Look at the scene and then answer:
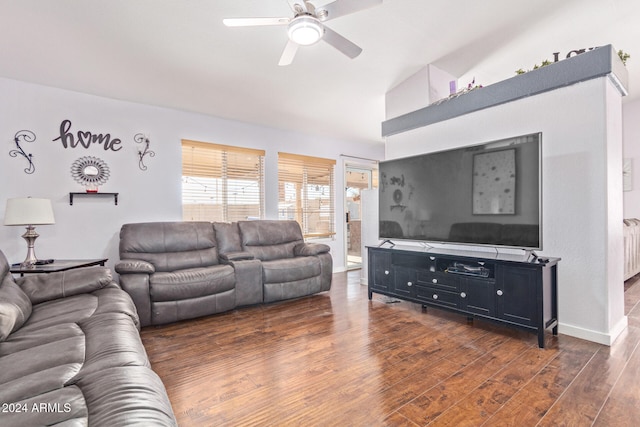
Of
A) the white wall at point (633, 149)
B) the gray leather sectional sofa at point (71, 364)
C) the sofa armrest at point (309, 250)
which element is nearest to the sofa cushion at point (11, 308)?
the gray leather sectional sofa at point (71, 364)

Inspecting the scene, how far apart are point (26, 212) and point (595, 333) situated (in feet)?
16.3

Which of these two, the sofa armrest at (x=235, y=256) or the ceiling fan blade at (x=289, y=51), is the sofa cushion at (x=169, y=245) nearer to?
the sofa armrest at (x=235, y=256)

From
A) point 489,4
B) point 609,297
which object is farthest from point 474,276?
point 489,4

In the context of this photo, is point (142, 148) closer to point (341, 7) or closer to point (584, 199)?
point (341, 7)

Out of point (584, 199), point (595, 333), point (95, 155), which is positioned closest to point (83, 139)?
point (95, 155)

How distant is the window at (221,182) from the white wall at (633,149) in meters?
6.16

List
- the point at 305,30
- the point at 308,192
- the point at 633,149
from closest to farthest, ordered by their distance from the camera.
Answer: the point at 305,30 < the point at 633,149 < the point at 308,192

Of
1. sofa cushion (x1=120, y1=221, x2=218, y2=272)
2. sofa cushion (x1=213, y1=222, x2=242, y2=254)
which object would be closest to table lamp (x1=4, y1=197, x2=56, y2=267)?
sofa cushion (x1=120, y1=221, x2=218, y2=272)

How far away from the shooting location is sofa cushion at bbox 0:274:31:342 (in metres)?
1.47

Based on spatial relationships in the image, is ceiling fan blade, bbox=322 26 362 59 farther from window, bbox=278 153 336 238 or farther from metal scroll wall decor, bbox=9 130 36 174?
metal scroll wall decor, bbox=9 130 36 174

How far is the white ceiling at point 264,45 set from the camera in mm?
2266

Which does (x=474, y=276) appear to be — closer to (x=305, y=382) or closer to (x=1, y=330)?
(x=305, y=382)

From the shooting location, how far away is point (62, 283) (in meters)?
2.23

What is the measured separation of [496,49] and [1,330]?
438 cm
